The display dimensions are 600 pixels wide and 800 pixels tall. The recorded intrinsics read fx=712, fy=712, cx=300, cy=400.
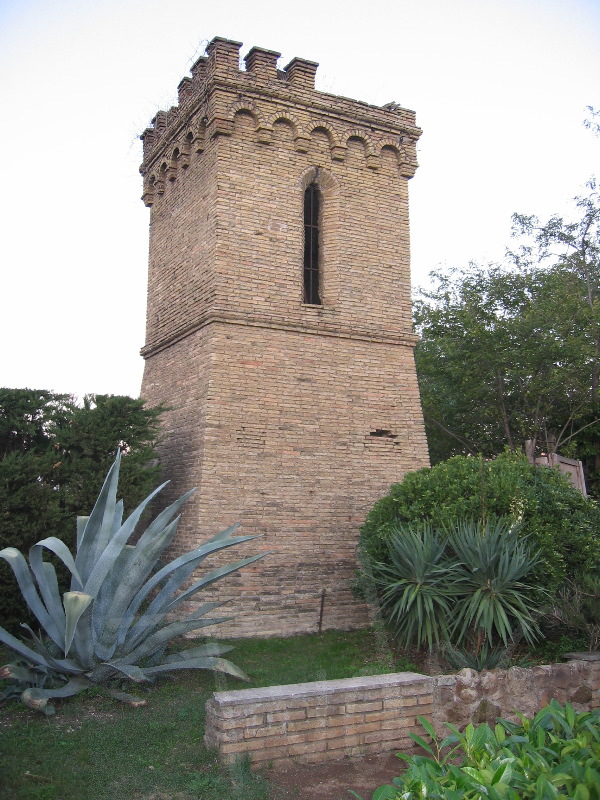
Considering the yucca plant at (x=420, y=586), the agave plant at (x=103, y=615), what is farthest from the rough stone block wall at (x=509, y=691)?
the agave plant at (x=103, y=615)

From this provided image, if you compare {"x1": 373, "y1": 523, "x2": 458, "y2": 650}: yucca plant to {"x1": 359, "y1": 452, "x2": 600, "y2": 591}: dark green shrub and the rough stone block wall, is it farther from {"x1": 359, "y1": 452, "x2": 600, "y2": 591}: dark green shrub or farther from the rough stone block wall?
the rough stone block wall

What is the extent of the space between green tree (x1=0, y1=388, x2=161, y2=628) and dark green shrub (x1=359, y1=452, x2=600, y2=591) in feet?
9.84

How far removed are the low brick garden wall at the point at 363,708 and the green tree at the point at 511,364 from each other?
29.2ft

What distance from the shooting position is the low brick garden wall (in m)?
4.64

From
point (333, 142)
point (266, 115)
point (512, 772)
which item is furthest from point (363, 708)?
point (333, 142)

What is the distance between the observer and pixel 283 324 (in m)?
9.75

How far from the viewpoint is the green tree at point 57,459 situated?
24.7 ft

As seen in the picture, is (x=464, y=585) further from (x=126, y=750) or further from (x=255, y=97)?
(x=255, y=97)

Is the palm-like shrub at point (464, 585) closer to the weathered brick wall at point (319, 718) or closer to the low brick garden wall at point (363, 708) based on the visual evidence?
the low brick garden wall at point (363, 708)

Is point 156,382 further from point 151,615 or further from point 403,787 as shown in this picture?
point 403,787

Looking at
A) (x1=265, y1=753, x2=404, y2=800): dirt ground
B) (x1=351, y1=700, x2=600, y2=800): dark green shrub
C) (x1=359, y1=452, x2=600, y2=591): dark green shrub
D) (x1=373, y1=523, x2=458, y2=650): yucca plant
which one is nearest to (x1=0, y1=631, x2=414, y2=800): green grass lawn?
(x1=265, y1=753, x2=404, y2=800): dirt ground

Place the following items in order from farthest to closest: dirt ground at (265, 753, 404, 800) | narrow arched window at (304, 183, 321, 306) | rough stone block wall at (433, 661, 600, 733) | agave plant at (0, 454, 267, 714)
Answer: narrow arched window at (304, 183, 321, 306), agave plant at (0, 454, 267, 714), rough stone block wall at (433, 661, 600, 733), dirt ground at (265, 753, 404, 800)

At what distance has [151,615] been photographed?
6.25m

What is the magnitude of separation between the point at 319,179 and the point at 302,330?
99.8 inches
